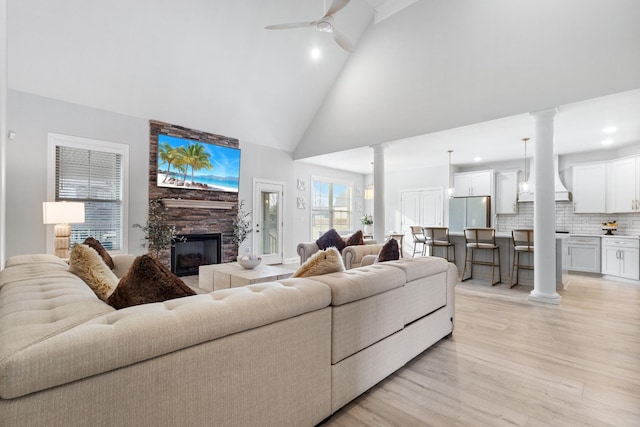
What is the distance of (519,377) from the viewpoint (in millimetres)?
2260

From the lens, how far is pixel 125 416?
101 centimetres

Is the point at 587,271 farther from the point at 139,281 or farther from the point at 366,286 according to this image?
the point at 139,281

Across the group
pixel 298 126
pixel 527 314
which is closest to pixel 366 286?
pixel 527 314

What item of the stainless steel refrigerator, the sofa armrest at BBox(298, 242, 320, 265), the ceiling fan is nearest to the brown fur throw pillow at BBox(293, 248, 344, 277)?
the ceiling fan

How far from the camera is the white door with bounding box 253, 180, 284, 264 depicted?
23.1 ft

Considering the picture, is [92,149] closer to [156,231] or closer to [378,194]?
[156,231]

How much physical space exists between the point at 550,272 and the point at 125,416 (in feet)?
16.1

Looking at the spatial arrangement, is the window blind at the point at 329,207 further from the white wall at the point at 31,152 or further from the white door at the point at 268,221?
the white wall at the point at 31,152

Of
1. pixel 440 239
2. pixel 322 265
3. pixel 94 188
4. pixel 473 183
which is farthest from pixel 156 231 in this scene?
pixel 473 183

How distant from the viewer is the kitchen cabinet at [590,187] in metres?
6.30

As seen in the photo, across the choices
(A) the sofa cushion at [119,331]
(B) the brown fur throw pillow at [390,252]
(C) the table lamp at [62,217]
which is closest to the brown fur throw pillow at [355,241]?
(B) the brown fur throw pillow at [390,252]

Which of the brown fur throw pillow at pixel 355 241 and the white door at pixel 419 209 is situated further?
the white door at pixel 419 209

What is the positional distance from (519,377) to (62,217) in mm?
4980

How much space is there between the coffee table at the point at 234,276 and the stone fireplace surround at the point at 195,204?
2067mm
